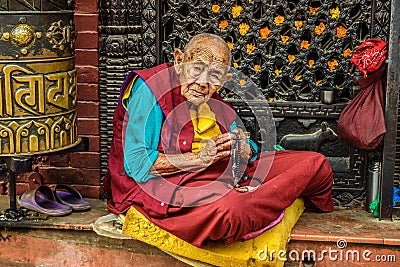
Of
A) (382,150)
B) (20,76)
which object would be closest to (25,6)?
(20,76)

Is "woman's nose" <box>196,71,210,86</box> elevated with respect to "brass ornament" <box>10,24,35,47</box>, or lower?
lower

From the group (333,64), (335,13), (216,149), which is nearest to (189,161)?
(216,149)

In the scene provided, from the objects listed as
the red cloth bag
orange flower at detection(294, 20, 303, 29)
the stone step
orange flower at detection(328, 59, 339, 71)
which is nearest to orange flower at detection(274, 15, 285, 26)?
orange flower at detection(294, 20, 303, 29)

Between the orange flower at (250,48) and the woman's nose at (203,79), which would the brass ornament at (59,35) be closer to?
the woman's nose at (203,79)

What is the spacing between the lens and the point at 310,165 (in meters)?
4.22

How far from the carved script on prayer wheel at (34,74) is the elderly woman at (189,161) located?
15.4 inches

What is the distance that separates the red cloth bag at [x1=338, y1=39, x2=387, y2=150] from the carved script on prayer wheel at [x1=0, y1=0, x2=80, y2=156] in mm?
1811

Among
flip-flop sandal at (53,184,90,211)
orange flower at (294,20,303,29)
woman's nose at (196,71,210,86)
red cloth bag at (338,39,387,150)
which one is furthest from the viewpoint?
orange flower at (294,20,303,29)

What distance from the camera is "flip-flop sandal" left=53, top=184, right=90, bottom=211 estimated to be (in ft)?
14.8

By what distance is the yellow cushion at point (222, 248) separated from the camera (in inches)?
149

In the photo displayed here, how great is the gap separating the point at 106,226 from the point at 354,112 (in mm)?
1743

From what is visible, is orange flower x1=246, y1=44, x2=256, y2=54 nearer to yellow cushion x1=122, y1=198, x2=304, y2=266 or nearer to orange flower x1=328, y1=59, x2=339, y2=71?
orange flower x1=328, y1=59, x2=339, y2=71

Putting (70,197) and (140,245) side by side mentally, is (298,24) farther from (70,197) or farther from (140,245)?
A: (70,197)

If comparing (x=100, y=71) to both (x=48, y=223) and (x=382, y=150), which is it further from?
(x=382, y=150)
